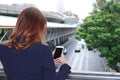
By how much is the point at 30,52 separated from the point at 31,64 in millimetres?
67

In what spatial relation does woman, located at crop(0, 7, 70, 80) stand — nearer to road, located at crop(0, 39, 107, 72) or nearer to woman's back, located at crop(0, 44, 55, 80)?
woman's back, located at crop(0, 44, 55, 80)

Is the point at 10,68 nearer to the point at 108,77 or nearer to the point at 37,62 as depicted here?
the point at 37,62

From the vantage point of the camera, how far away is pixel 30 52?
180 centimetres

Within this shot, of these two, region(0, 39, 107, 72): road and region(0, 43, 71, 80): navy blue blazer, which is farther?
region(0, 39, 107, 72): road

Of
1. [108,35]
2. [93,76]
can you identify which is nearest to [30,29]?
[93,76]

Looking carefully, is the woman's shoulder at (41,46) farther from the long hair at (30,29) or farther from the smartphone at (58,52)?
the smartphone at (58,52)

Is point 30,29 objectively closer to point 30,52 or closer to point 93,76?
point 30,52

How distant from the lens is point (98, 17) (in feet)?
56.9

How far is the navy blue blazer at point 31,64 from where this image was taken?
1773 mm

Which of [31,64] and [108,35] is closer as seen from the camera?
[31,64]

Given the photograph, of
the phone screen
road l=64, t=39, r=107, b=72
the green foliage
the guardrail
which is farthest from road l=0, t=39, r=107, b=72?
the phone screen

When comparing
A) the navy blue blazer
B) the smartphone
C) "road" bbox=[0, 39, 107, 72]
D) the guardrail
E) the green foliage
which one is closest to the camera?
the navy blue blazer

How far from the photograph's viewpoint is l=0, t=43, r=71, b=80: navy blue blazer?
1.77 m

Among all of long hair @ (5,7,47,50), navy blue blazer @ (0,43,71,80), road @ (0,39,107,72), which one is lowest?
road @ (0,39,107,72)
